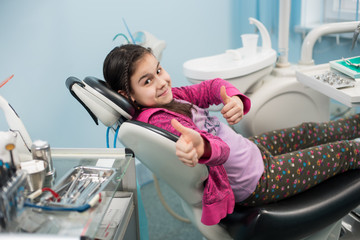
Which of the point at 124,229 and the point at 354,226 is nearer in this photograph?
the point at 124,229

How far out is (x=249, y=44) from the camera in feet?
6.55

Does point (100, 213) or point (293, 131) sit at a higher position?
point (100, 213)

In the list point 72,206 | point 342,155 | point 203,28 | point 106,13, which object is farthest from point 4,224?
point 203,28

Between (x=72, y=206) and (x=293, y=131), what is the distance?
1.05 meters

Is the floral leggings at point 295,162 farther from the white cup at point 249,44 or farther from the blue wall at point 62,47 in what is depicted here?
the blue wall at point 62,47

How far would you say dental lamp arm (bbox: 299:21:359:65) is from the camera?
1.71 meters

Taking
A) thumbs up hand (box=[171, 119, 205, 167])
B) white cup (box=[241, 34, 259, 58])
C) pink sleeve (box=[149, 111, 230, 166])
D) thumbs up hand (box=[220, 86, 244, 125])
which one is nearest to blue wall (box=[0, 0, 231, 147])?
white cup (box=[241, 34, 259, 58])

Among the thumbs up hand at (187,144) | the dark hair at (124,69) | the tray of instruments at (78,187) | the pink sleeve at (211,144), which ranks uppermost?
the dark hair at (124,69)

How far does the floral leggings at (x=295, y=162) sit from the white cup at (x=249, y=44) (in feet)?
2.02

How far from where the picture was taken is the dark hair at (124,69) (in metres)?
1.16

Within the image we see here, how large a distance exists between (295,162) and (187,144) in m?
0.61

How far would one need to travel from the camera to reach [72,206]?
2.50ft

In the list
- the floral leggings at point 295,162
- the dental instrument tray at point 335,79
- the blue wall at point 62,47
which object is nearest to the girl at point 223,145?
the floral leggings at point 295,162

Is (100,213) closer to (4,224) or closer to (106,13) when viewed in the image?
(4,224)
